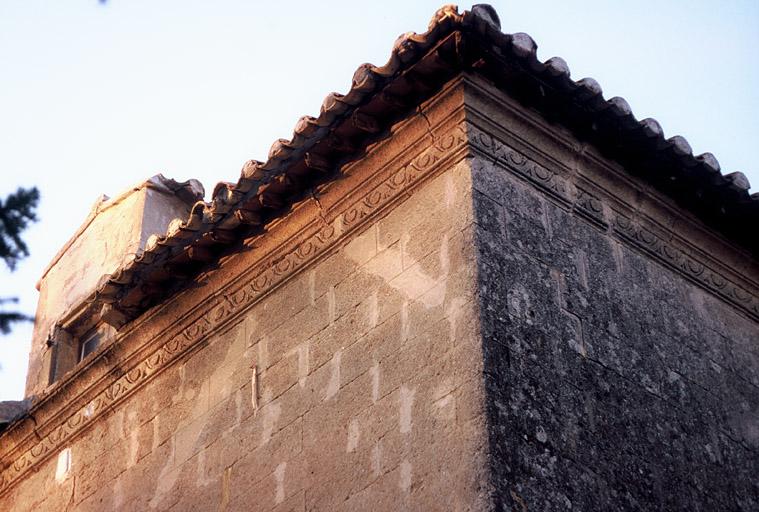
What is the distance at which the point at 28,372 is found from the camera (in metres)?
10.2

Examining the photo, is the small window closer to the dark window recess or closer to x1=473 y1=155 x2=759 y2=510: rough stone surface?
the dark window recess

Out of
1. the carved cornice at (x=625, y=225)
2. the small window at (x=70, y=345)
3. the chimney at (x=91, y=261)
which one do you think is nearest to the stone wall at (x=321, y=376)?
the carved cornice at (x=625, y=225)

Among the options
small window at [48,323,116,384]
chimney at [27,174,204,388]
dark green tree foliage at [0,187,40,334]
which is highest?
chimney at [27,174,204,388]

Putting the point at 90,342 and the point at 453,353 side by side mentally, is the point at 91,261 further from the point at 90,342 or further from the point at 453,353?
the point at 453,353

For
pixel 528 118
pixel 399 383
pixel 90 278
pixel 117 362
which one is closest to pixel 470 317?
pixel 399 383

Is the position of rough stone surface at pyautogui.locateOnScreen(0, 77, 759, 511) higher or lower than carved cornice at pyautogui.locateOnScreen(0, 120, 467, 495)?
lower

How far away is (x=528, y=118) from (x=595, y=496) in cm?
212

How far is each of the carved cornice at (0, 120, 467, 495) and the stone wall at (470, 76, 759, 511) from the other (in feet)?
1.08

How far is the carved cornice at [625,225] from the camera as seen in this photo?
7.05m

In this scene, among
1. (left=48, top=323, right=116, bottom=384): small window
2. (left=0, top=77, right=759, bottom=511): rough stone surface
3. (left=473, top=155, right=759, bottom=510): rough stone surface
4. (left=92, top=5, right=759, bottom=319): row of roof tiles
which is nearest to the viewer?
(left=473, top=155, right=759, bottom=510): rough stone surface

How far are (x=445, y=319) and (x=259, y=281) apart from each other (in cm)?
171

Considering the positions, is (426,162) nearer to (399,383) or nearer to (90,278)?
(399,383)

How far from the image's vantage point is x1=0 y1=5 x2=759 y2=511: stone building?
620 cm

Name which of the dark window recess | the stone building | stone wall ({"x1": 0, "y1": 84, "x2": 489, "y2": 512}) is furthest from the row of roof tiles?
the dark window recess
